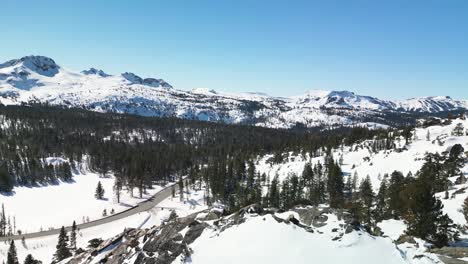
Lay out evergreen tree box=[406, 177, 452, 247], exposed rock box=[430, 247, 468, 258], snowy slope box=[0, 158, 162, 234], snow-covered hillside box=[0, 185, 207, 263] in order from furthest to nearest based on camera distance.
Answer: snowy slope box=[0, 158, 162, 234] → snow-covered hillside box=[0, 185, 207, 263] → evergreen tree box=[406, 177, 452, 247] → exposed rock box=[430, 247, 468, 258]

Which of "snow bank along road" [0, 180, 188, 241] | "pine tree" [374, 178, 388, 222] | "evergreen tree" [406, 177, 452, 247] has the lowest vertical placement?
"snow bank along road" [0, 180, 188, 241]

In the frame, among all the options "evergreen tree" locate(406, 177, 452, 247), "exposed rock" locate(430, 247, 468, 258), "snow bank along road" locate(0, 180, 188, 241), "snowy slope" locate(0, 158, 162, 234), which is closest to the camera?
"exposed rock" locate(430, 247, 468, 258)

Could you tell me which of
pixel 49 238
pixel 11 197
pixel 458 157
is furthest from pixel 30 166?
pixel 458 157

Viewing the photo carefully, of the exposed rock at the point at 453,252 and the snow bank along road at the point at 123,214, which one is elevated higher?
the exposed rock at the point at 453,252

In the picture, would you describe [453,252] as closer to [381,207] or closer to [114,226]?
[381,207]

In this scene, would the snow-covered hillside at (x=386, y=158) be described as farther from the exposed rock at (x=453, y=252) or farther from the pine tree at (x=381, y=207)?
the exposed rock at (x=453, y=252)

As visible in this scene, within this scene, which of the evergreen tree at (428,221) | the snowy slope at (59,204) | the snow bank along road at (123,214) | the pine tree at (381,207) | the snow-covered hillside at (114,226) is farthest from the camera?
the snowy slope at (59,204)

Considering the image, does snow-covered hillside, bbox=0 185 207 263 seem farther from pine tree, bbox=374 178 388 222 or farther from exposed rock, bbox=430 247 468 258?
exposed rock, bbox=430 247 468 258

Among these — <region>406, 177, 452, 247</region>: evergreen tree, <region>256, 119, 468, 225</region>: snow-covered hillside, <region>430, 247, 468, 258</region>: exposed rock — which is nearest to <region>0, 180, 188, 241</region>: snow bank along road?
<region>256, 119, 468, 225</region>: snow-covered hillside

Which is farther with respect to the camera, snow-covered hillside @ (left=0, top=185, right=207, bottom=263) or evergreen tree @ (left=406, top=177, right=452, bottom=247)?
snow-covered hillside @ (left=0, top=185, right=207, bottom=263)

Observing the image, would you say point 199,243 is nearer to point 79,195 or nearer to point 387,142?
point 79,195

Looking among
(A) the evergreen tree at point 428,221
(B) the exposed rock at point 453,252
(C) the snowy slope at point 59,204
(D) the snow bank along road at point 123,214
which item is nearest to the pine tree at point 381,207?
(A) the evergreen tree at point 428,221
